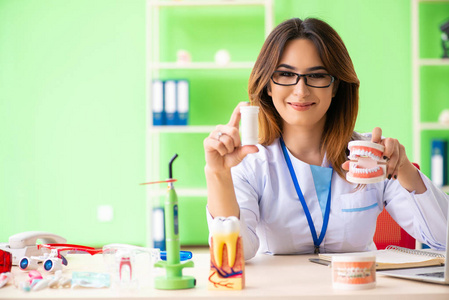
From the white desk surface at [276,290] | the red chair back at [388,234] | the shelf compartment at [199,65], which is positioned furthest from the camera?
the shelf compartment at [199,65]

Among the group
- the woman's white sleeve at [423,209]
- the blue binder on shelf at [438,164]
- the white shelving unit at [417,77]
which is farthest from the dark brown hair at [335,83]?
the blue binder on shelf at [438,164]

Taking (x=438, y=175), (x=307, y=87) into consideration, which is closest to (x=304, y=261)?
(x=307, y=87)

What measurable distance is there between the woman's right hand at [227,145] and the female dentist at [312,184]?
0.31 m

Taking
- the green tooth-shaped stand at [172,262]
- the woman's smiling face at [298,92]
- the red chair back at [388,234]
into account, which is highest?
the woman's smiling face at [298,92]

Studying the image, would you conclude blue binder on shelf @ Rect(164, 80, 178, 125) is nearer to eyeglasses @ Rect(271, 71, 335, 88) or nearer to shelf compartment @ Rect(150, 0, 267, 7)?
shelf compartment @ Rect(150, 0, 267, 7)

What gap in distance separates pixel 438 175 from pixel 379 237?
2336 millimetres

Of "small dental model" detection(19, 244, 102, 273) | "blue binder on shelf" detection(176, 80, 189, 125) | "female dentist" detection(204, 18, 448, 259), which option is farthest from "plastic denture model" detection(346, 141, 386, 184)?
"blue binder on shelf" detection(176, 80, 189, 125)

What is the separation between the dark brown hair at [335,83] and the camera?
5.72 ft

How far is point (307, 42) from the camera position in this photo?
175 cm

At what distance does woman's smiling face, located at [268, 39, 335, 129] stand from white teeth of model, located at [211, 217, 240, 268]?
66cm

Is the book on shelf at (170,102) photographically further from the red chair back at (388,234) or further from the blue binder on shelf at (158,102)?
the red chair back at (388,234)

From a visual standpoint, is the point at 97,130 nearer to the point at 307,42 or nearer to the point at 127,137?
the point at 127,137

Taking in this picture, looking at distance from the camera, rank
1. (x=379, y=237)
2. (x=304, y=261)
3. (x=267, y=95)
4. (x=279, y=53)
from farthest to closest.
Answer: (x=379, y=237) < (x=267, y=95) < (x=279, y=53) < (x=304, y=261)

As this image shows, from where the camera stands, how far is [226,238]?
1.14m
